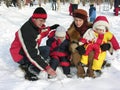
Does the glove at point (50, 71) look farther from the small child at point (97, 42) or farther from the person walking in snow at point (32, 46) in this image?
the small child at point (97, 42)

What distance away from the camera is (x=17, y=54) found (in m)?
4.86

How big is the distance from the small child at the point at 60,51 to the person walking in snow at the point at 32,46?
0.68 feet

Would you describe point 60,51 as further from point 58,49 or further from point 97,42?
point 97,42

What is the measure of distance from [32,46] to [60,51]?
58 cm

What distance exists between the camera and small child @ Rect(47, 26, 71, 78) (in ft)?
16.1

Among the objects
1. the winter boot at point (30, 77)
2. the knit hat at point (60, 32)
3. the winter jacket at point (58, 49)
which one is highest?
the knit hat at point (60, 32)

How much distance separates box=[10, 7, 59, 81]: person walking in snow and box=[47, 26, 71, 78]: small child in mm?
208

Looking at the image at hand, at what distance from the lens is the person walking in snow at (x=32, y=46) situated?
15.0 ft

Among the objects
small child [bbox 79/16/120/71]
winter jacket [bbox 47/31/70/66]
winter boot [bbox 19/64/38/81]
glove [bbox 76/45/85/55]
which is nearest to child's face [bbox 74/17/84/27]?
small child [bbox 79/16/120/71]

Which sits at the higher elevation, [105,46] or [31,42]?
[31,42]

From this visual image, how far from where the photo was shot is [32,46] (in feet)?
15.0

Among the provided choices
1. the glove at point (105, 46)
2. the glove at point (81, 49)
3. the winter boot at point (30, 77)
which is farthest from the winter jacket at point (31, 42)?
the glove at point (105, 46)

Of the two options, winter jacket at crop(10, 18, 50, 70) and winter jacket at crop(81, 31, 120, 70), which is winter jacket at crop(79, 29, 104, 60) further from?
winter jacket at crop(10, 18, 50, 70)

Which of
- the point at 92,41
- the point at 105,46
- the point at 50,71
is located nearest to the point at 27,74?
the point at 50,71
